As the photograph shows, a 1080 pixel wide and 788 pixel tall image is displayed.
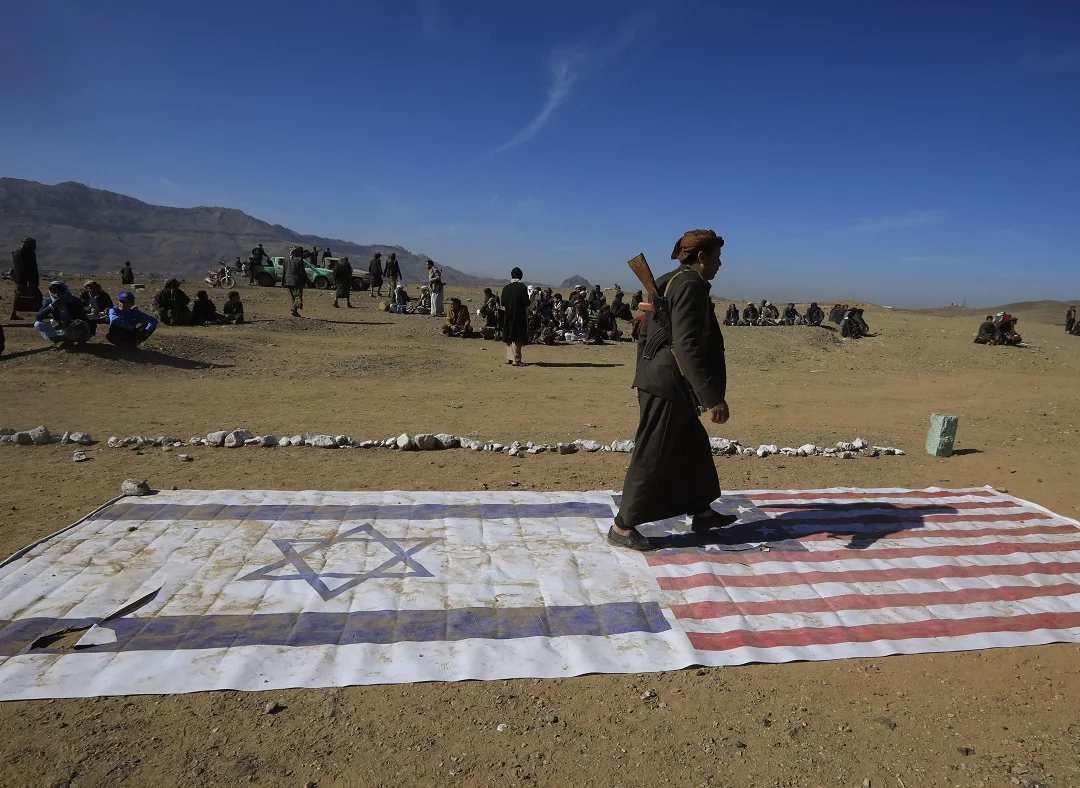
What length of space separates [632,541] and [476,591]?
0.97m

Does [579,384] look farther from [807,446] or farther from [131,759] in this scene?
[131,759]

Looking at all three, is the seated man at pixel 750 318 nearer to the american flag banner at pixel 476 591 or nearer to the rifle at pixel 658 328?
the american flag banner at pixel 476 591

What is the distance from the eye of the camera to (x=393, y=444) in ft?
18.4

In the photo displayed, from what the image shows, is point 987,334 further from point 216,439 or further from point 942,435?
point 216,439

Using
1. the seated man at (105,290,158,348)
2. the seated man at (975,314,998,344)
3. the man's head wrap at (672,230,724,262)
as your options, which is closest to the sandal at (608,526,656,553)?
the man's head wrap at (672,230,724,262)

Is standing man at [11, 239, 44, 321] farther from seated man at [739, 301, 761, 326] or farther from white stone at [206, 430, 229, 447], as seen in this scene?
seated man at [739, 301, 761, 326]

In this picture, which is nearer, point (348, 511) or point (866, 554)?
point (866, 554)

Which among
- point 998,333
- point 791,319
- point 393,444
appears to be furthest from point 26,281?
point 998,333

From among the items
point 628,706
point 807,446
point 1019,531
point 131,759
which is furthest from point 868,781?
point 807,446

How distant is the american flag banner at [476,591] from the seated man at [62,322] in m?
7.00

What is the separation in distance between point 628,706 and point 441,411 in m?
5.48

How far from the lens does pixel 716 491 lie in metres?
3.69

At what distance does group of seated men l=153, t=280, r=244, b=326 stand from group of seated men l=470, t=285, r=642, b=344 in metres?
5.32

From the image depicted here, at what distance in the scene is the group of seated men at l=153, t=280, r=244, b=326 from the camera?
12688 millimetres
